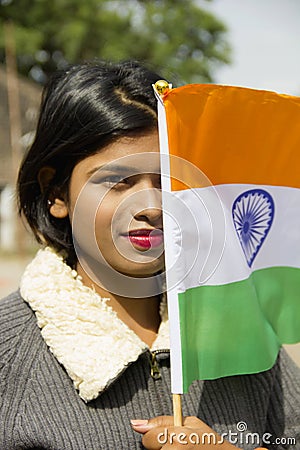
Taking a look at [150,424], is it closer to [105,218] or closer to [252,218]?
[105,218]

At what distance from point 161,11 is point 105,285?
2333 centimetres

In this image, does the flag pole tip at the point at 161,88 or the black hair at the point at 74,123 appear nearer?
the flag pole tip at the point at 161,88

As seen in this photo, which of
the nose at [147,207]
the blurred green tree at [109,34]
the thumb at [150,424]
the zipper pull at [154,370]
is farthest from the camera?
the blurred green tree at [109,34]

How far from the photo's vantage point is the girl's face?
5.26 ft

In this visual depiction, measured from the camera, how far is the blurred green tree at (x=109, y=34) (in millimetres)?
22766

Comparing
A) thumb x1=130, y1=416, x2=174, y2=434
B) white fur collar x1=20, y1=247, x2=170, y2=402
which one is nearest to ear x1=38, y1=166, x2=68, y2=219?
white fur collar x1=20, y1=247, x2=170, y2=402

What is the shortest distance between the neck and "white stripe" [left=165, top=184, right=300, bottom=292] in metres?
0.25

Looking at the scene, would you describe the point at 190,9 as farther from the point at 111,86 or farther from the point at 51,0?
the point at 111,86

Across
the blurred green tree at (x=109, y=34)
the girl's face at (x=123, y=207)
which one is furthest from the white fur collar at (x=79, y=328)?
the blurred green tree at (x=109, y=34)

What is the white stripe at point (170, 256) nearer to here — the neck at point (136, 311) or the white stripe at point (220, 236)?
the white stripe at point (220, 236)

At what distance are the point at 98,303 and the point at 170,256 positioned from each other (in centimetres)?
27

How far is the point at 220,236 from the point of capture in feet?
5.65

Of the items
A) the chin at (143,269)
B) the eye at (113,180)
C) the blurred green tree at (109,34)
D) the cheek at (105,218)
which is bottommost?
the blurred green tree at (109,34)

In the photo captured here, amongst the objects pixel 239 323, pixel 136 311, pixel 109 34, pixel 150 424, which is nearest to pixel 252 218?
pixel 239 323
